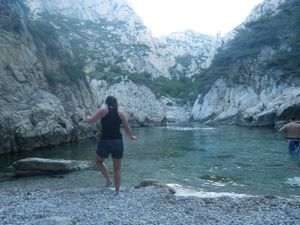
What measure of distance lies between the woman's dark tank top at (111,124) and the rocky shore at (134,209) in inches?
70.4

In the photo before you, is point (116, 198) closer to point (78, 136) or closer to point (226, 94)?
point (78, 136)

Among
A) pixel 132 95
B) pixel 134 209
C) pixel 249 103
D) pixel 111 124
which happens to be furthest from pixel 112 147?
pixel 132 95

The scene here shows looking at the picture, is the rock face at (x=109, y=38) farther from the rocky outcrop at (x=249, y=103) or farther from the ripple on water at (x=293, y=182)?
the ripple on water at (x=293, y=182)

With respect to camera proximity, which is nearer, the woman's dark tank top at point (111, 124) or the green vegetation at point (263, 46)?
the woman's dark tank top at point (111, 124)

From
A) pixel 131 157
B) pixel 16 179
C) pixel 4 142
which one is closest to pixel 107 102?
pixel 16 179

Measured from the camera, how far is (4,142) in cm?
2897

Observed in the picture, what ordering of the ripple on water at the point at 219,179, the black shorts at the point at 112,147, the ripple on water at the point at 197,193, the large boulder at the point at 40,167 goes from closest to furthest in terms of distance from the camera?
the black shorts at the point at 112,147, the ripple on water at the point at 197,193, the ripple on water at the point at 219,179, the large boulder at the point at 40,167

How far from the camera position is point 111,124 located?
1220 cm

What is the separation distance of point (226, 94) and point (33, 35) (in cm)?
5663

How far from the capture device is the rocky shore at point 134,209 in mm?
9039

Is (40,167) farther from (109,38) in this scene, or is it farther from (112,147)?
(109,38)

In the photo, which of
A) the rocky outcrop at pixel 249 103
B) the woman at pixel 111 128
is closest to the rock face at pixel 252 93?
the rocky outcrop at pixel 249 103

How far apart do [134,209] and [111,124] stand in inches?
119

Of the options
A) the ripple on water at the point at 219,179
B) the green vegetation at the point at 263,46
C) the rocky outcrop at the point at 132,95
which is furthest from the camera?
the rocky outcrop at the point at 132,95
